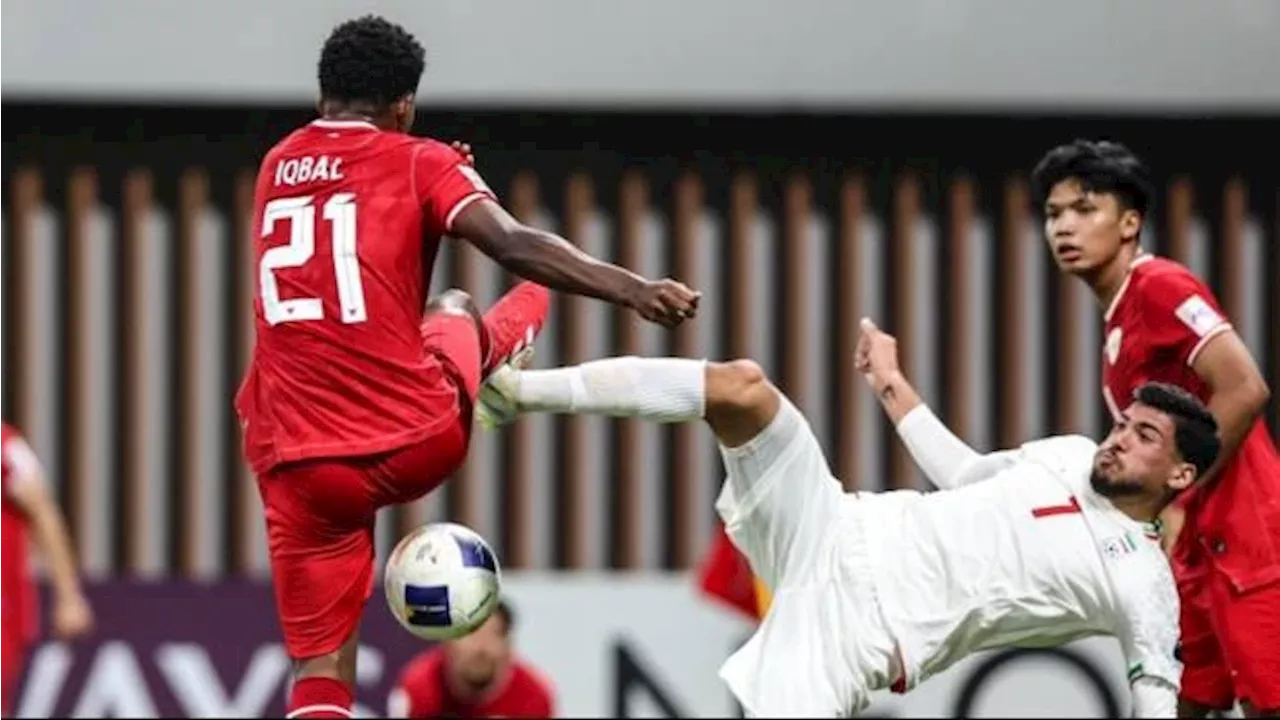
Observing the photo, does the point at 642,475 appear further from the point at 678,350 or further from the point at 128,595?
the point at 128,595

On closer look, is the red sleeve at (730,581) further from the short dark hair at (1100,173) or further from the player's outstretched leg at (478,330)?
the player's outstretched leg at (478,330)

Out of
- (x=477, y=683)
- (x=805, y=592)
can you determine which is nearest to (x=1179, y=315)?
(x=805, y=592)

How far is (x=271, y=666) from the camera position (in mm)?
Answer: 11219

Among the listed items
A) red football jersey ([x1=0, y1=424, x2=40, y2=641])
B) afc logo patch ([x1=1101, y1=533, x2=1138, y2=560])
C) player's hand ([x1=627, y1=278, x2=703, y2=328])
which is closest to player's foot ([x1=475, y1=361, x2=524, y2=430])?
player's hand ([x1=627, y1=278, x2=703, y2=328])

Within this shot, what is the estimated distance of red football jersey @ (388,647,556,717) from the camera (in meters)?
10.7

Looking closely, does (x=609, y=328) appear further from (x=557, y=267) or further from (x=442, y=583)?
(x=557, y=267)

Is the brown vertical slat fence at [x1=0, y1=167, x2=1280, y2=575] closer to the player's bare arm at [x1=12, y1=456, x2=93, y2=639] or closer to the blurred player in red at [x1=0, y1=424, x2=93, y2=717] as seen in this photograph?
the blurred player in red at [x1=0, y1=424, x2=93, y2=717]

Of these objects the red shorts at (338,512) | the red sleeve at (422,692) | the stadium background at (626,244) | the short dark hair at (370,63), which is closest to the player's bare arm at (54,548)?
the red sleeve at (422,692)

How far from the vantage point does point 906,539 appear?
8086mm

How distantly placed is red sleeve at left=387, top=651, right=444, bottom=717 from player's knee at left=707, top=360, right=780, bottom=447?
118 inches

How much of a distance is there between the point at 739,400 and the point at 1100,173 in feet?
3.71

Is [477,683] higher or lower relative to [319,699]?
lower

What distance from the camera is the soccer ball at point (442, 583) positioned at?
7414 millimetres

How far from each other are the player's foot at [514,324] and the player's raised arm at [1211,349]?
1.42 meters
